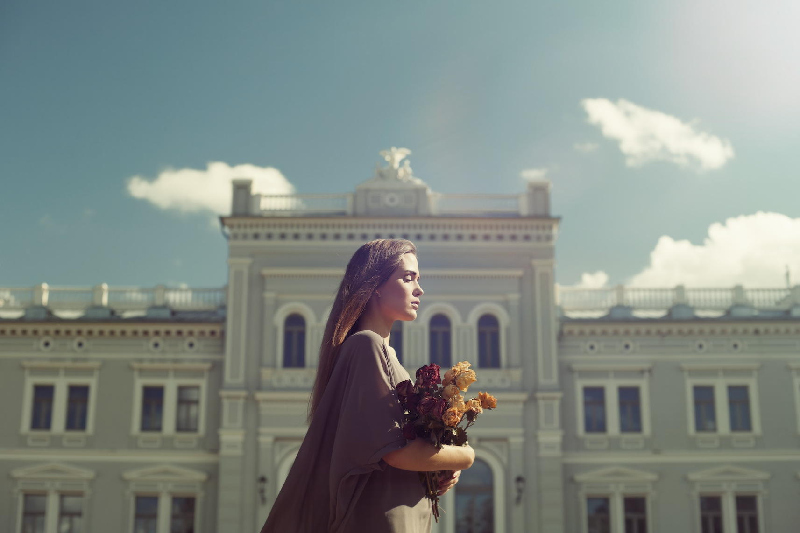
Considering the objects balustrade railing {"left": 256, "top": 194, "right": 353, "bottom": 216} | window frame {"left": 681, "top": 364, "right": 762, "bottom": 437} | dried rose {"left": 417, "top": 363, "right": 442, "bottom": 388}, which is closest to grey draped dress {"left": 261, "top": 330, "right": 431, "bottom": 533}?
dried rose {"left": 417, "top": 363, "right": 442, "bottom": 388}

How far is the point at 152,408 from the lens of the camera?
77.5 feet

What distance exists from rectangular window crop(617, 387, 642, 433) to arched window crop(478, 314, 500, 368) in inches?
137

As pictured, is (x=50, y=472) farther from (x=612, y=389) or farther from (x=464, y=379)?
(x=464, y=379)

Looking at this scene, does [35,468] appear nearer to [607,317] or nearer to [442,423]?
[607,317]

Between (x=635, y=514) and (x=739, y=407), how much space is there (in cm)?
402

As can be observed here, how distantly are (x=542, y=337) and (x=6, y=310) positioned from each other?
1498 centimetres

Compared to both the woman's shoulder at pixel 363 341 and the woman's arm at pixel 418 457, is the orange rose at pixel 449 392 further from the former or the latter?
the woman's shoulder at pixel 363 341

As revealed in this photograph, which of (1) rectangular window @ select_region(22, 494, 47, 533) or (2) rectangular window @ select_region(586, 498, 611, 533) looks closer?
(2) rectangular window @ select_region(586, 498, 611, 533)

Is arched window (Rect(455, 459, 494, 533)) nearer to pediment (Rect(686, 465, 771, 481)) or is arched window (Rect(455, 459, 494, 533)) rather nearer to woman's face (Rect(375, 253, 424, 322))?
pediment (Rect(686, 465, 771, 481))

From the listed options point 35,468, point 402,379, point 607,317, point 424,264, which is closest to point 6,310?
point 35,468

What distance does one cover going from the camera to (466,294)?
912 inches

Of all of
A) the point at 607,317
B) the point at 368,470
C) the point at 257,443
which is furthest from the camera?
the point at 607,317

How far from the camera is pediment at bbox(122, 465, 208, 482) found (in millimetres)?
23016

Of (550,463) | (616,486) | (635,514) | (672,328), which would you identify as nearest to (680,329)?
(672,328)
